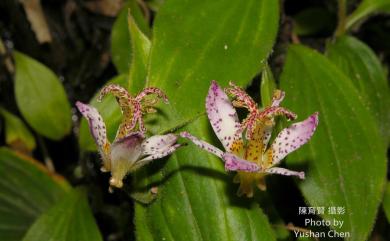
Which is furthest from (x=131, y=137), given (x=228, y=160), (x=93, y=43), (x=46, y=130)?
(x=93, y=43)

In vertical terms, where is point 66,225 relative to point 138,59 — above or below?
below

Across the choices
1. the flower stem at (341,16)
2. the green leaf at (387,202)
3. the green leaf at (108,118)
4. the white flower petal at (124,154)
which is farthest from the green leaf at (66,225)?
the flower stem at (341,16)

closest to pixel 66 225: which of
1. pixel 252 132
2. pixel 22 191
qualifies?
pixel 22 191

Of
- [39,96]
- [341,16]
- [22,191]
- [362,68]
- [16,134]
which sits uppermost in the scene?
[341,16]

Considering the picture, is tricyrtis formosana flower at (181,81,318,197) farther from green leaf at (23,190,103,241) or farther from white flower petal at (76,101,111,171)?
green leaf at (23,190,103,241)

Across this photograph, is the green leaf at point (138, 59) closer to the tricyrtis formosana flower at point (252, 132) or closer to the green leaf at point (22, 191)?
the tricyrtis formosana flower at point (252, 132)

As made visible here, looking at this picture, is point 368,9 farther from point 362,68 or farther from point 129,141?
point 129,141

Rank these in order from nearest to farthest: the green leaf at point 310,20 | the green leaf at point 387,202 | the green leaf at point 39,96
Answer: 1. the green leaf at point 387,202
2. the green leaf at point 39,96
3. the green leaf at point 310,20
